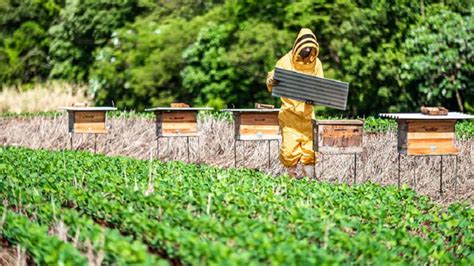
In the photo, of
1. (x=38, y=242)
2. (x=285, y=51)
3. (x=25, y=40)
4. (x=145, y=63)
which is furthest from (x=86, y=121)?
(x=25, y=40)

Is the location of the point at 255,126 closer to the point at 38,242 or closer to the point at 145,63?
the point at 38,242

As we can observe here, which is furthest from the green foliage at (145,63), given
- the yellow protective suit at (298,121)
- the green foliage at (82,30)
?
the yellow protective suit at (298,121)

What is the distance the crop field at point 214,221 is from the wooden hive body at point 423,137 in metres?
1.90

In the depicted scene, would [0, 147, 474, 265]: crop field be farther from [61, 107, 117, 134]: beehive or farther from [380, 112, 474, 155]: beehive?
[61, 107, 117, 134]: beehive

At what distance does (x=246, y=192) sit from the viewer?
8414 mm

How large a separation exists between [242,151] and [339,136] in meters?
4.28

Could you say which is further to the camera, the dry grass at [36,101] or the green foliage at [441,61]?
the dry grass at [36,101]

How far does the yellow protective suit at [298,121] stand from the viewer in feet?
38.2

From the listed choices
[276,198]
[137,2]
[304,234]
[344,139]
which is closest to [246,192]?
[276,198]

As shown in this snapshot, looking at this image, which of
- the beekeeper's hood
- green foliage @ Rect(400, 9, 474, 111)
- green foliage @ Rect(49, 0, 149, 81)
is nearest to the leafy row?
the beekeeper's hood

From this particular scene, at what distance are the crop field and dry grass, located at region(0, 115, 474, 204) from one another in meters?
3.08

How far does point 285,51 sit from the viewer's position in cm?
2391

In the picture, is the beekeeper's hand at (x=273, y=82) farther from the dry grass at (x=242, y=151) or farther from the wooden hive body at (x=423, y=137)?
the dry grass at (x=242, y=151)

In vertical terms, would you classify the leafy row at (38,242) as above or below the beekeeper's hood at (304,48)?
below
